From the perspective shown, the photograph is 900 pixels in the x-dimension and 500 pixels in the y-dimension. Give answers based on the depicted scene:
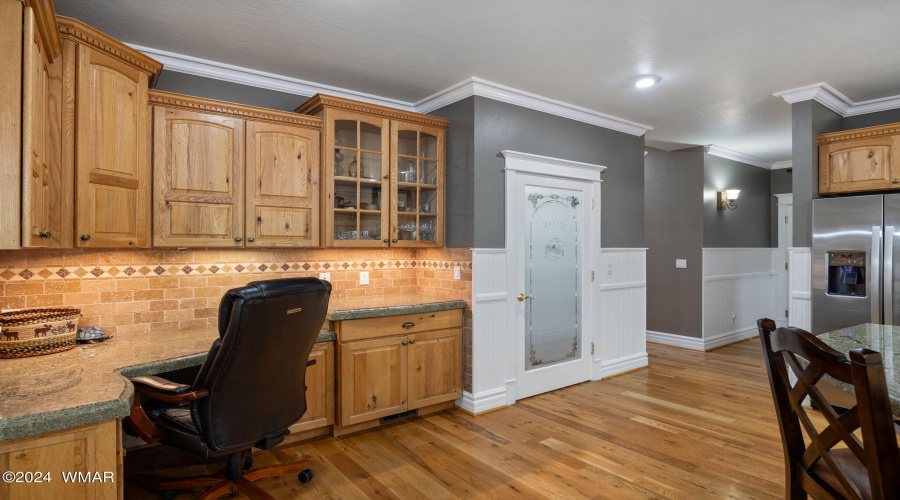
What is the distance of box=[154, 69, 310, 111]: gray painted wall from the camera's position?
3.13m

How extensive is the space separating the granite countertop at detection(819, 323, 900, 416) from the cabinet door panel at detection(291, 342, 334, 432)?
2.59 meters

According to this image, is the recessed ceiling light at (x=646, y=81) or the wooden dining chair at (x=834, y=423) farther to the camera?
the recessed ceiling light at (x=646, y=81)

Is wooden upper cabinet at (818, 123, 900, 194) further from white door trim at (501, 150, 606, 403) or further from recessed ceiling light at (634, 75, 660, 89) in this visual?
white door trim at (501, 150, 606, 403)

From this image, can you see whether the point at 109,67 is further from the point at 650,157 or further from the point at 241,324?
the point at 650,157

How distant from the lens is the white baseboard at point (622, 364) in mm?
4613

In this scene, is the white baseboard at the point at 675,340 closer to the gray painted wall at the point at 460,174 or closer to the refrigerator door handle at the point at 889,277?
the refrigerator door handle at the point at 889,277

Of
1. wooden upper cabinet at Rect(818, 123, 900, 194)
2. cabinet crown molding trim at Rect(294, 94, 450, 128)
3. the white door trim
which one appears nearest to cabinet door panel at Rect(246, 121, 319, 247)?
cabinet crown molding trim at Rect(294, 94, 450, 128)

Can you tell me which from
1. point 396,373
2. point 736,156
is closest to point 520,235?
point 396,373

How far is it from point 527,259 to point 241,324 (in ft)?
8.42

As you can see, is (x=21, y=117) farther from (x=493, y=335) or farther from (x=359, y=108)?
(x=493, y=335)

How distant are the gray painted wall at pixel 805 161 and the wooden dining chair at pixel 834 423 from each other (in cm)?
301

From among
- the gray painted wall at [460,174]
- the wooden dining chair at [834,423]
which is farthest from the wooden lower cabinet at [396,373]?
the wooden dining chair at [834,423]

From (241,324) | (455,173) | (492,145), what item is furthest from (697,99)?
(241,324)

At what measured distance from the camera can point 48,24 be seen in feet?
6.31
